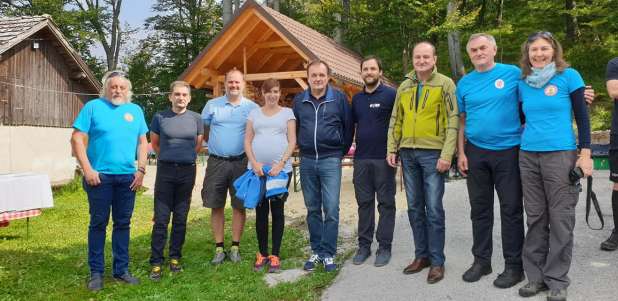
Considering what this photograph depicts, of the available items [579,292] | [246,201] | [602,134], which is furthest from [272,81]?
[602,134]

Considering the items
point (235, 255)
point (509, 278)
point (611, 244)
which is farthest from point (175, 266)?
point (611, 244)

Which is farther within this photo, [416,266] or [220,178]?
[220,178]

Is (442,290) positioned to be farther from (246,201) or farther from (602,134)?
(602,134)

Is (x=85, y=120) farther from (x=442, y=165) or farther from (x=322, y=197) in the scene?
(x=442, y=165)

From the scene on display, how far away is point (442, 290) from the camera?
3.53 meters

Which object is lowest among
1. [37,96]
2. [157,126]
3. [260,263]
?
[260,263]

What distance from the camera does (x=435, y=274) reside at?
3727 mm

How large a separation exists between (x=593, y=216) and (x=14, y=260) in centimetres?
682

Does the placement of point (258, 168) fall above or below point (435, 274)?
above

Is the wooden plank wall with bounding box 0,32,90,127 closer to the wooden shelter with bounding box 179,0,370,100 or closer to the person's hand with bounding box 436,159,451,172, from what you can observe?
the wooden shelter with bounding box 179,0,370,100

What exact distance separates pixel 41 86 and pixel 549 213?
1615 centimetres

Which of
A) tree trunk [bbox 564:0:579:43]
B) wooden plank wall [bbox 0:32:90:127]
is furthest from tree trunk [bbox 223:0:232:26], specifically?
tree trunk [bbox 564:0:579:43]

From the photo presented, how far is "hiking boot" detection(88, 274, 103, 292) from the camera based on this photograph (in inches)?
158

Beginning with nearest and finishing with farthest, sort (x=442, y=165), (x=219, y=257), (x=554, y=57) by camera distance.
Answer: (x=554, y=57), (x=442, y=165), (x=219, y=257)
